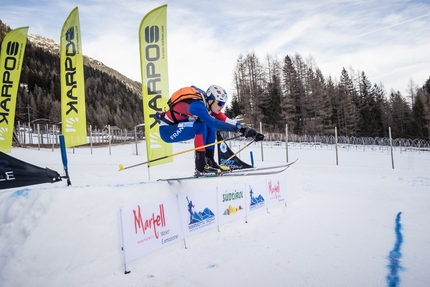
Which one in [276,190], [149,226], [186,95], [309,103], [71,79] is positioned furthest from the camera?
[309,103]

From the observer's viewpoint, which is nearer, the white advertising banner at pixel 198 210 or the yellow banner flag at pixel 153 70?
the white advertising banner at pixel 198 210

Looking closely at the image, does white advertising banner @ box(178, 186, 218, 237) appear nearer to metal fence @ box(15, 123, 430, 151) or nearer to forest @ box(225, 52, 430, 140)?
metal fence @ box(15, 123, 430, 151)

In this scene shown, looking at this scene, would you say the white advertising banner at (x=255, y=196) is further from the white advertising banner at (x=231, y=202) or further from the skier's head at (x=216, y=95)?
the skier's head at (x=216, y=95)

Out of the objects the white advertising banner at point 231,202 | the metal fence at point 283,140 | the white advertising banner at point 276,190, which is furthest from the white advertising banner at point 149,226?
the metal fence at point 283,140

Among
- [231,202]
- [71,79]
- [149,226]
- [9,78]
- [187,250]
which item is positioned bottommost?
[187,250]

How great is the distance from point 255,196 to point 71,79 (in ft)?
25.8

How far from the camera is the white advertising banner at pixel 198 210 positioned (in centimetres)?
479

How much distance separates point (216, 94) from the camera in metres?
4.89

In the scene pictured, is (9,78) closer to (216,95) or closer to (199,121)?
(199,121)

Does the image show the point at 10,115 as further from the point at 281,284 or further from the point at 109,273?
the point at 281,284

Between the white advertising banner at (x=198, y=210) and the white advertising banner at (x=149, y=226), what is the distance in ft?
0.59

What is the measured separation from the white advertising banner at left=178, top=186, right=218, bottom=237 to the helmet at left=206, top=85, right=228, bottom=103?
Result: 5.90 ft

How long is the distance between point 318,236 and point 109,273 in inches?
143

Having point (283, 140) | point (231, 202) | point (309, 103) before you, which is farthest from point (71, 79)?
point (309, 103)
